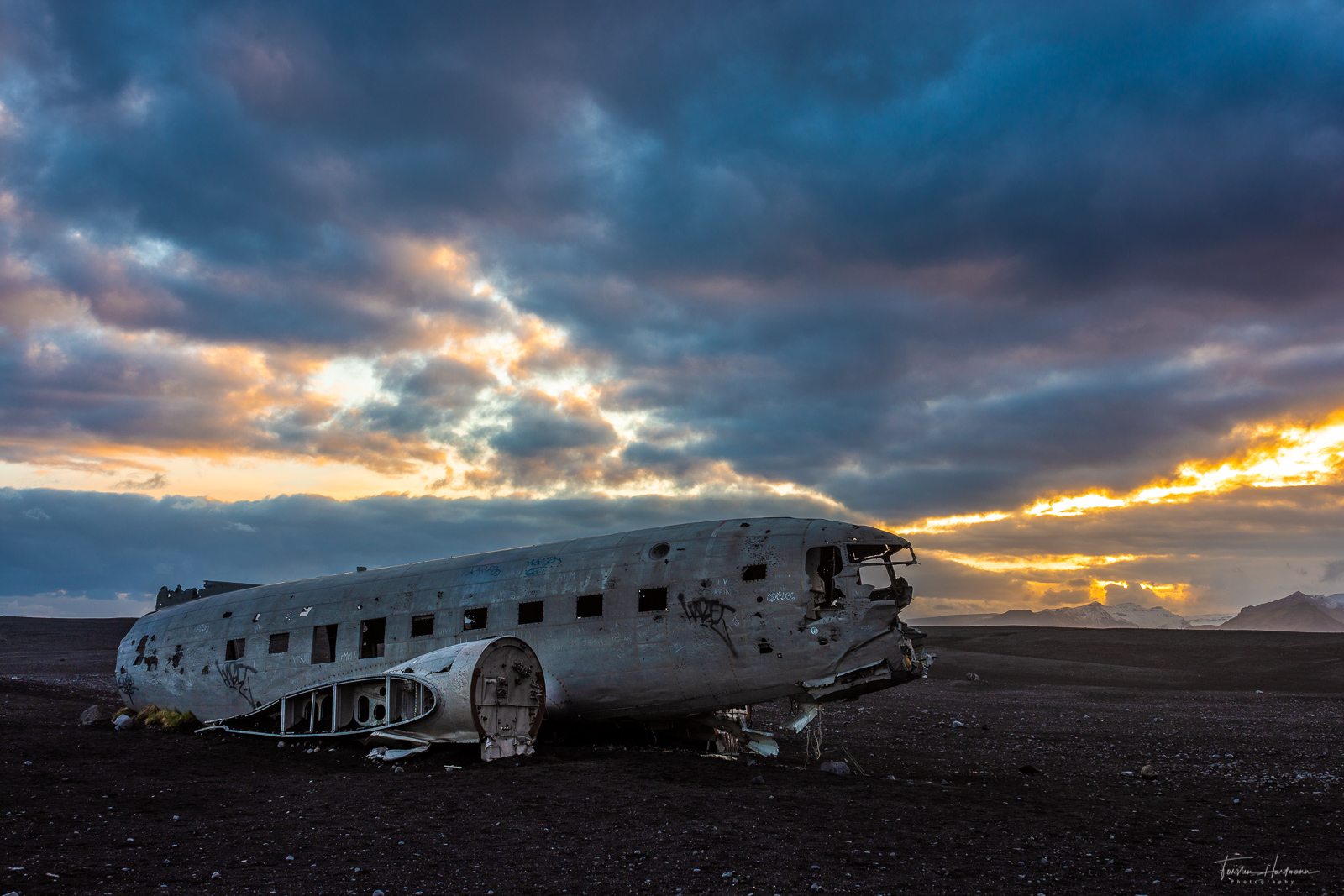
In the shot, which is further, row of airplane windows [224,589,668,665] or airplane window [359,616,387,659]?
airplane window [359,616,387,659]

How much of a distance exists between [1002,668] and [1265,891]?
173 ft

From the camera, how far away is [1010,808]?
1365 cm

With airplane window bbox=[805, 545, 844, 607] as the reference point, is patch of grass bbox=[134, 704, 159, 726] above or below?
below

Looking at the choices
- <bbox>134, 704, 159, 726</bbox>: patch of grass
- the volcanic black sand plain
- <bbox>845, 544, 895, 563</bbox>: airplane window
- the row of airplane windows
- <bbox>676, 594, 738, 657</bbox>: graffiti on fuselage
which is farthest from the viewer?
<bbox>134, 704, 159, 726</bbox>: patch of grass

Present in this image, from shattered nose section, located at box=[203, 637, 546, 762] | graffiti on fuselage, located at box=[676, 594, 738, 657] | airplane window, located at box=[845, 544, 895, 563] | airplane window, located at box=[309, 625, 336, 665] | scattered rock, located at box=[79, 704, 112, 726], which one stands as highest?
airplane window, located at box=[845, 544, 895, 563]

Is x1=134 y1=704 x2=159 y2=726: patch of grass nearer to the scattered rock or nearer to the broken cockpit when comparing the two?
the scattered rock

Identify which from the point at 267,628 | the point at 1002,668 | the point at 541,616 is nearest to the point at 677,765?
the point at 541,616

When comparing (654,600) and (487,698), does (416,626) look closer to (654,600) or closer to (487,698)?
(487,698)

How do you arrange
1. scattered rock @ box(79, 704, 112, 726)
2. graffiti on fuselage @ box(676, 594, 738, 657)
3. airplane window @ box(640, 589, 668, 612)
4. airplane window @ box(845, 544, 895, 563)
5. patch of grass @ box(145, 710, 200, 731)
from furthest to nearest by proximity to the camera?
patch of grass @ box(145, 710, 200, 731)
scattered rock @ box(79, 704, 112, 726)
airplane window @ box(640, 589, 668, 612)
airplane window @ box(845, 544, 895, 563)
graffiti on fuselage @ box(676, 594, 738, 657)

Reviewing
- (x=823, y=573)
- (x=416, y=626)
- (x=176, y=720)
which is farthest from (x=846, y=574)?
(x=176, y=720)

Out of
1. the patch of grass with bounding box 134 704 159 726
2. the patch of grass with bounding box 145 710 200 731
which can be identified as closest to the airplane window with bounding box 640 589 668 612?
the patch of grass with bounding box 145 710 200 731

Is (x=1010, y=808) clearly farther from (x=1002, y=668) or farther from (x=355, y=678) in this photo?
(x=1002, y=668)

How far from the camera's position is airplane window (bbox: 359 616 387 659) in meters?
22.6

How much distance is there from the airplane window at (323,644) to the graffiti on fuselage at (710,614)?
11.3 m
